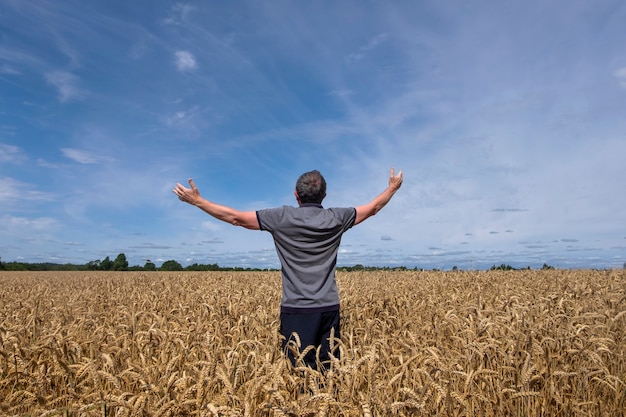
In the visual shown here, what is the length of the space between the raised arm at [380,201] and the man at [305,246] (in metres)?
0.14

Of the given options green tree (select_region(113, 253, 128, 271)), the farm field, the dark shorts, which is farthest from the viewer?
green tree (select_region(113, 253, 128, 271))

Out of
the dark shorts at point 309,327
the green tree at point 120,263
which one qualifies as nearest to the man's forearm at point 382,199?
the dark shorts at point 309,327

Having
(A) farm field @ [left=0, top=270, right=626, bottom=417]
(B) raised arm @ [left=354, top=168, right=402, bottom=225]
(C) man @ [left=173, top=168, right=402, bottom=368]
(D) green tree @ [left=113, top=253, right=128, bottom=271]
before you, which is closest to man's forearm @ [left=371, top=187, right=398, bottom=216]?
(B) raised arm @ [left=354, top=168, right=402, bottom=225]

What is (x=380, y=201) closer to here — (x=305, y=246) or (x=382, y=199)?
(x=382, y=199)

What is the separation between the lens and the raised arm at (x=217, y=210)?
455 cm

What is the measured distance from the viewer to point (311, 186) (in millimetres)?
4566

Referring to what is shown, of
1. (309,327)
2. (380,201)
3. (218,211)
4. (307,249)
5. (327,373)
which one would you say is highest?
(380,201)

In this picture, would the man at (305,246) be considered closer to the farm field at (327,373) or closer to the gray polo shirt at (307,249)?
the gray polo shirt at (307,249)

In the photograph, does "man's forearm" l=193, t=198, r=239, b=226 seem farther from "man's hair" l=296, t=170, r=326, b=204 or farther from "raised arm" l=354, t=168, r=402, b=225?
"raised arm" l=354, t=168, r=402, b=225

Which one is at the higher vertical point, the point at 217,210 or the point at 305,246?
the point at 217,210

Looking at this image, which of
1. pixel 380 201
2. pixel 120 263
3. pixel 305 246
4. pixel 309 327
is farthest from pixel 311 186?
pixel 120 263

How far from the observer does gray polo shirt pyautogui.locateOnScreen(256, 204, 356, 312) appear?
448 cm

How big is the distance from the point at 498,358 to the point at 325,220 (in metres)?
2.32

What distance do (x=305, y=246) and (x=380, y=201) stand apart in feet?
3.25
